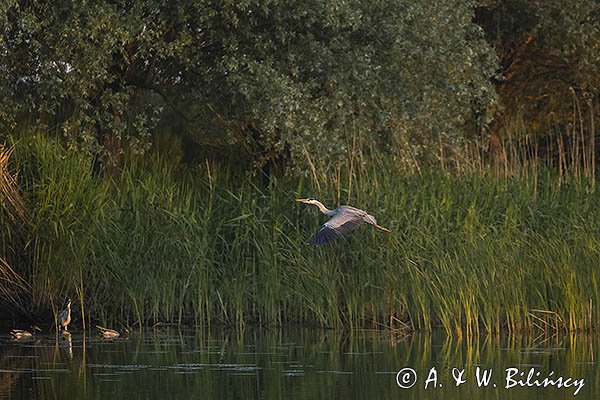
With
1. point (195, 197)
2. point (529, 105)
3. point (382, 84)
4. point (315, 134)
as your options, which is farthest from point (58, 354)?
point (529, 105)

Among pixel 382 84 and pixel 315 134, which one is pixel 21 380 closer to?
pixel 315 134

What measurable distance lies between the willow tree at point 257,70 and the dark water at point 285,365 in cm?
421

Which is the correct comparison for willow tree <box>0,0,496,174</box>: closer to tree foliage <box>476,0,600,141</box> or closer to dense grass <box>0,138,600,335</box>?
dense grass <box>0,138,600,335</box>

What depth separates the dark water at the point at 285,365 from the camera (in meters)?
9.88

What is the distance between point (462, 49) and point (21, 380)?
9.79 m

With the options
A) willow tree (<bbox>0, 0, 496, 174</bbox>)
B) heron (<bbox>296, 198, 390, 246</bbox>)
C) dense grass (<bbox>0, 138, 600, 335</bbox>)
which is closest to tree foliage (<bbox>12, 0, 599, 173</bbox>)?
willow tree (<bbox>0, 0, 496, 174</bbox>)

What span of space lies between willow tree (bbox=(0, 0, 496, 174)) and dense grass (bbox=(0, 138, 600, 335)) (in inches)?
93.1

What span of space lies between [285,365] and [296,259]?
8.78ft

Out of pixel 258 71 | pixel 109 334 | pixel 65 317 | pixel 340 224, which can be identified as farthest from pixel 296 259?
pixel 258 71

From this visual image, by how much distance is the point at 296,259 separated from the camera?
13.7 m

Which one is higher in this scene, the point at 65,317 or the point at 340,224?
the point at 340,224

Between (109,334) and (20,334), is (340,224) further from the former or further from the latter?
→ (20,334)

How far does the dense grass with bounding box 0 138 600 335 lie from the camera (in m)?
13.3

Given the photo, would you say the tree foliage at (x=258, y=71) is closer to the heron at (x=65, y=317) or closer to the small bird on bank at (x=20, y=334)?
the heron at (x=65, y=317)
